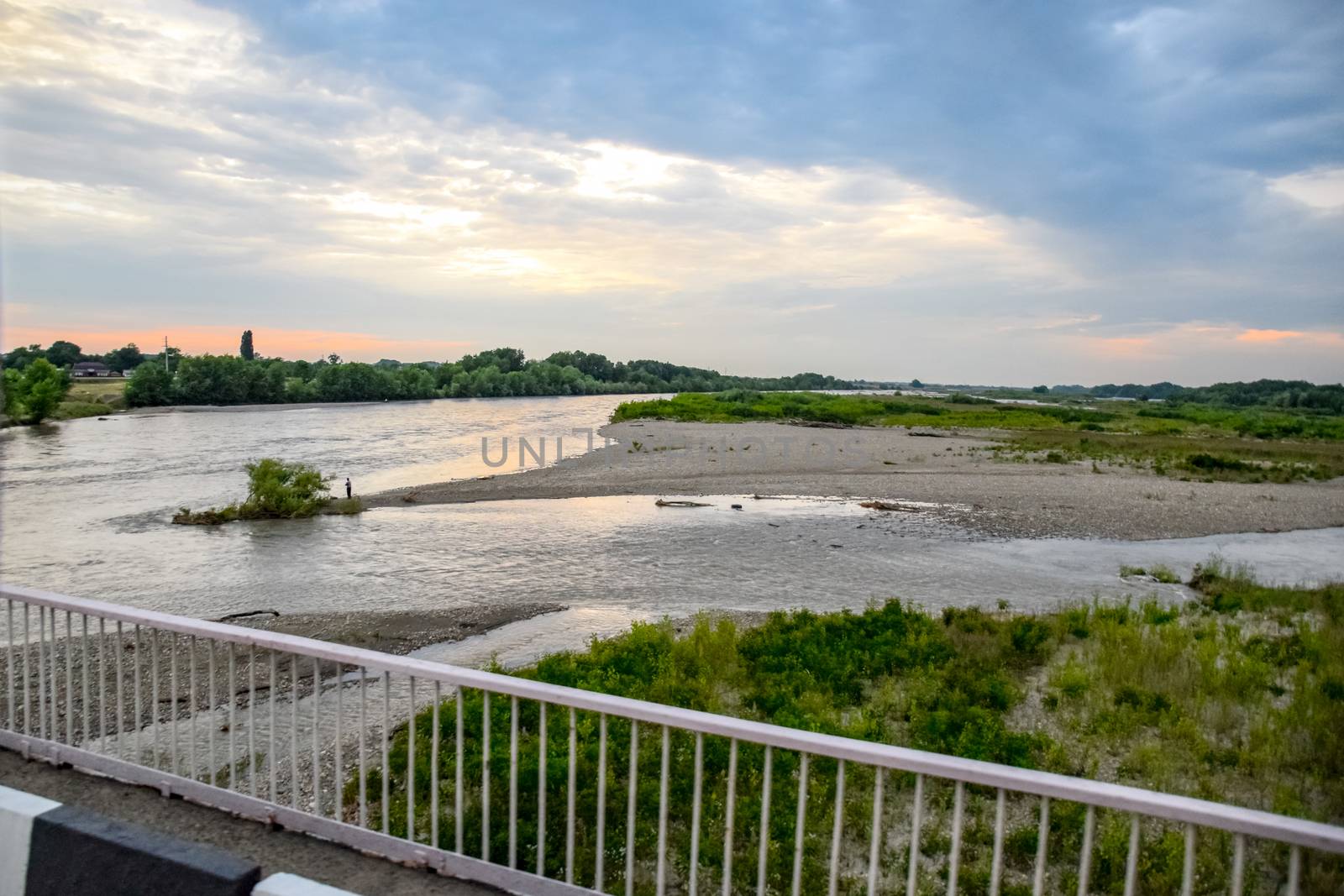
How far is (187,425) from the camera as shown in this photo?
7531 centimetres

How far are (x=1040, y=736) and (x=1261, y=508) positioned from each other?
2778 cm

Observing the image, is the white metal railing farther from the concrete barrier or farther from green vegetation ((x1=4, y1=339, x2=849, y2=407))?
green vegetation ((x1=4, y1=339, x2=849, y2=407))

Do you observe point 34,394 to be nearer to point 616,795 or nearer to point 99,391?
point 99,391

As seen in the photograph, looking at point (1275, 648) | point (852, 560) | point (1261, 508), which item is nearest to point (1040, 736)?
point (1275, 648)

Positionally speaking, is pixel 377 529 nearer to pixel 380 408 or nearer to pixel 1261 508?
pixel 1261 508

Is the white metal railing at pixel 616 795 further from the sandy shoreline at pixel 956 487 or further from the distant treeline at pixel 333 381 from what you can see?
the distant treeline at pixel 333 381

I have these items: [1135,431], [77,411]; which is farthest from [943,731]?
[77,411]

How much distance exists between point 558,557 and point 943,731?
43.7ft

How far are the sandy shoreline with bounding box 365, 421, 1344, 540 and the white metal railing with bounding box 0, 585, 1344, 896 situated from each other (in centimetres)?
1922

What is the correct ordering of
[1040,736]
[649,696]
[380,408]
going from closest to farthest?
[1040,736] < [649,696] < [380,408]

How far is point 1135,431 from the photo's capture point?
6700 centimetres

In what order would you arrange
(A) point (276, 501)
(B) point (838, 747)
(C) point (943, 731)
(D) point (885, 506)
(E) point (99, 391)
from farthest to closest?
(E) point (99, 391) → (D) point (885, 506) → (A) point (276, 501) → (C) point (943, 731) → (B) point (838, 747)

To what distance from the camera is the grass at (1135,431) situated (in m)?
41.7

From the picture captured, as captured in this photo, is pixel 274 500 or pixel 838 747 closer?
pixel 838 747
